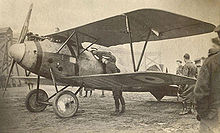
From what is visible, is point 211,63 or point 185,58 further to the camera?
point 185,58

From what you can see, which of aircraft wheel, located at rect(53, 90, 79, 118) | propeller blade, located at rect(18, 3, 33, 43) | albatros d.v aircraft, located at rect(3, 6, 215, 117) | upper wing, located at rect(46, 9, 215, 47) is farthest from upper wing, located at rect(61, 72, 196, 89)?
propeller blade, located at rect(18, 3, 33, 43)

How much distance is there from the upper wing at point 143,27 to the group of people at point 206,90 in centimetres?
16

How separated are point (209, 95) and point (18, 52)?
4.29 ft

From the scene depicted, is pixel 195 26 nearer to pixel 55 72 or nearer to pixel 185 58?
pixel 185 58

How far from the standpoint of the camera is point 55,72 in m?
2.49

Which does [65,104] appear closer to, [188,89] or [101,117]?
[101,117]

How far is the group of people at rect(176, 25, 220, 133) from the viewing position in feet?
7.20

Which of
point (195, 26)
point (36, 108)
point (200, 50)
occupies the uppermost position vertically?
point (195, 26)

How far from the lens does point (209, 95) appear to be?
7.45 ft

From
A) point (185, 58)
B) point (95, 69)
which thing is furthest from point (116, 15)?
point (185, 58)

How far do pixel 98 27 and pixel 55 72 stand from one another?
44cm

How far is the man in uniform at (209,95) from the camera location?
2.19m

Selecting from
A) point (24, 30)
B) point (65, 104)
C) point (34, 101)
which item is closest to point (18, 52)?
point (24, 30)

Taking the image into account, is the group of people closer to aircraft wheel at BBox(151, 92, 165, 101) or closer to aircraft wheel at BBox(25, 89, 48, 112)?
aircraft wheel at BBox(151, 92, 165, 101)
